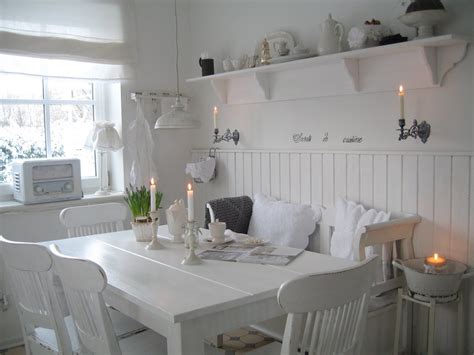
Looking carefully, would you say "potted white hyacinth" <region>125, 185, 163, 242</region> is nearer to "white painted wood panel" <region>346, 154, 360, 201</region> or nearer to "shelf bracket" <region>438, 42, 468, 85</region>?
"white painted wood panel" <region>346, 154, 360, 201</region>

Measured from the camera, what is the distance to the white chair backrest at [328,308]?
4.59 feet

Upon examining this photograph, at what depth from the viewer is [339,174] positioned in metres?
2.99

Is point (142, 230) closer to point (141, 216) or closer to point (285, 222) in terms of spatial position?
point (141, 216)

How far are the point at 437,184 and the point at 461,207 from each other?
0.16 meters

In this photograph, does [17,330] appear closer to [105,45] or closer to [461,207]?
[105,45]

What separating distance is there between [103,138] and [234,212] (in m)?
1.07

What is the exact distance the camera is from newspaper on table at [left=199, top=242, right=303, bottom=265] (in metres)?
2.11

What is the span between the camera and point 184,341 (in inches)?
59.6

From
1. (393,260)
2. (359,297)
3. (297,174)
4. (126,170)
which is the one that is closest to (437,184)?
(393,260)

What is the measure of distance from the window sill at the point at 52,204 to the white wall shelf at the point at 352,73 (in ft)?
3.50

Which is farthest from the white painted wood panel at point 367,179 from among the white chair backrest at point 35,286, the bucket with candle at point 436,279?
the white chair backrest at point 35,286

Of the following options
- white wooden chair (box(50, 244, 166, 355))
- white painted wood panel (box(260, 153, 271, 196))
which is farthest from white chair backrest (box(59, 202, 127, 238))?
white wooden chair (box(50, 244, 166, 355))

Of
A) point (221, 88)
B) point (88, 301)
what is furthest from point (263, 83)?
point (88, 301)

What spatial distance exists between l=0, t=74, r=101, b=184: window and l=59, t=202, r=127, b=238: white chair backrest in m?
0.89
